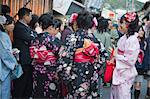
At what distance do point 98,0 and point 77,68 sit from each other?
15.1ft

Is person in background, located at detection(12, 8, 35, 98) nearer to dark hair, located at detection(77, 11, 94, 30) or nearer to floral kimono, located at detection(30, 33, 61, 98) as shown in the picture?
floral kimono, located at detection(30, 33, 61, 98)

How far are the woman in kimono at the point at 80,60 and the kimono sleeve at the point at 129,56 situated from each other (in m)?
0.64

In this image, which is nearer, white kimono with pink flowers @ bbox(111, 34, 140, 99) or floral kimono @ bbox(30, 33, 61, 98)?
floral kimono @ bbox(30, 33, 61, 98)

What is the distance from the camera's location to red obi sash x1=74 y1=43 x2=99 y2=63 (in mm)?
5629

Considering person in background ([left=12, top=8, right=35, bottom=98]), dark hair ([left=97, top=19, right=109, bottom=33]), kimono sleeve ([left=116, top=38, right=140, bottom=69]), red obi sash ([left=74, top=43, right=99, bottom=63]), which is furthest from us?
dark hair ([left=97, top=19, right=109, bottom=33])

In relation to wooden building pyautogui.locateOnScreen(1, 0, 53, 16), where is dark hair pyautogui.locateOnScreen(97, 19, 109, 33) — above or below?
below

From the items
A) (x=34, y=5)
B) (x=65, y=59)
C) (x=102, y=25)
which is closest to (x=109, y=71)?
(x=65, y=59)

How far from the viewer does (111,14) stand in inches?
755

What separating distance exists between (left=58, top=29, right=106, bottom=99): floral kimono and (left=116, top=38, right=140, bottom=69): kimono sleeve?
24.1 inches

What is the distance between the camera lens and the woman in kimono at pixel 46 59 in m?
5.95

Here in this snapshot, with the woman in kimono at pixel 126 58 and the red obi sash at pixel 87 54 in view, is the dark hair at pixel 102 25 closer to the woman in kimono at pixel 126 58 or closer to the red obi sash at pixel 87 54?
the woman in kimono at pixel 126 58

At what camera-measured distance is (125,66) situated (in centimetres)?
630

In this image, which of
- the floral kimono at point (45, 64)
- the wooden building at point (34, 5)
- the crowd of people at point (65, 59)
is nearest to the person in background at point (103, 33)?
the crowd of people at point (65, 59)

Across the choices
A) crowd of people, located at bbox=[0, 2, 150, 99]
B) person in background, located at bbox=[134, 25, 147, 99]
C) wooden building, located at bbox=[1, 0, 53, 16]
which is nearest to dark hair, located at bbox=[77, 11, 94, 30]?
crowd of people, located at bbox=[0, 2, 150, 99]
